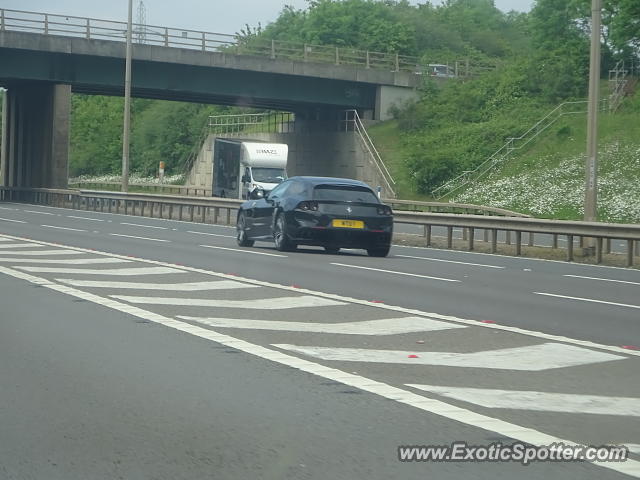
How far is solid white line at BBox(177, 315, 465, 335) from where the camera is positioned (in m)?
11.5

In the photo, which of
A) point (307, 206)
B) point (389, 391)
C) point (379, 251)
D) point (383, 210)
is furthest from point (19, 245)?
point (389, 391)

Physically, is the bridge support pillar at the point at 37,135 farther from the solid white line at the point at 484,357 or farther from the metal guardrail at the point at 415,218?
the solid white line at the point at 484,357

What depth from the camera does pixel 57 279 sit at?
16.3 metres

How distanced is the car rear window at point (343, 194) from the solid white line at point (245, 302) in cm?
908

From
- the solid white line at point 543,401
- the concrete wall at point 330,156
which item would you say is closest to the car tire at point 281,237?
the solid white line at point 543,401

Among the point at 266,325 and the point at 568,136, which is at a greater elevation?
the point at 568,136

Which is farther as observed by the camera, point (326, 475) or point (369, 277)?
point (369, 277)

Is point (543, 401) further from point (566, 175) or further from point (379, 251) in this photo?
point (566, 175)

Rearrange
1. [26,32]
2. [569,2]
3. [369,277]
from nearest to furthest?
[369,277] → [26,32] → [569,2]

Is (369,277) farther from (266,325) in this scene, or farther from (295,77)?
(295,77)

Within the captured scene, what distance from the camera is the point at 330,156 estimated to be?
7088 cm

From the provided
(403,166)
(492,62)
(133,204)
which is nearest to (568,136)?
(403,166)

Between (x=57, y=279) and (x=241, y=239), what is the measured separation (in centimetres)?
961

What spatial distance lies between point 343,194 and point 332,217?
655 mm
